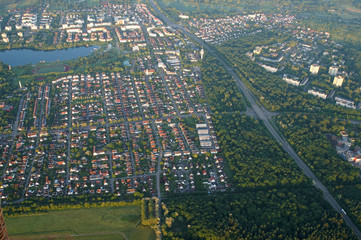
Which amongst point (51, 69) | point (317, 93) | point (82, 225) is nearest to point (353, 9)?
point (317, 93)

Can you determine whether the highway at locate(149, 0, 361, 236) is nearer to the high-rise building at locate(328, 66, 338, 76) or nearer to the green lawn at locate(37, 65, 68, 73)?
the high-rise building at locate(328, 66, 338, 76)

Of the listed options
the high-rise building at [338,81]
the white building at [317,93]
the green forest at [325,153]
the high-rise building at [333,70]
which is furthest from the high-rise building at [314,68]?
the green forest at [325,153]

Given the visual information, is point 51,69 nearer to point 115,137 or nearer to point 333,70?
point 115,137

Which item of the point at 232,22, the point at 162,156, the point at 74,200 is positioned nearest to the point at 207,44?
the point at 232,22

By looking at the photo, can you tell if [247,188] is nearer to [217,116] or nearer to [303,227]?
[303,227]

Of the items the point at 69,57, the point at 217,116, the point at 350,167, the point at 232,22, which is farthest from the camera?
the point at 232,22

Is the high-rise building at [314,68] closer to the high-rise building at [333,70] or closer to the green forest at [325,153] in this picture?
the high-rise building at [333,70]
